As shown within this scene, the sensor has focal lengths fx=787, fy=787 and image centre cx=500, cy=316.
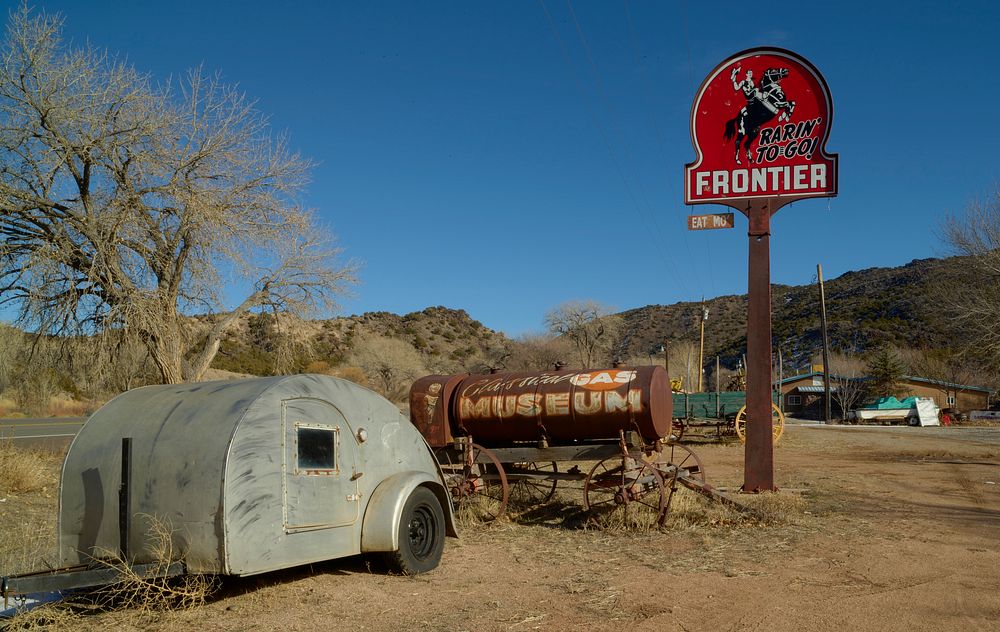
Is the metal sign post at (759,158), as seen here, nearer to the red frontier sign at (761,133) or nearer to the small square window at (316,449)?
the red frontier sign at (761,133)

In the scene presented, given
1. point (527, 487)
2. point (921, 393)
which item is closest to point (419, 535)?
point (527, 487)

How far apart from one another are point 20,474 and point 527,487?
804 cm

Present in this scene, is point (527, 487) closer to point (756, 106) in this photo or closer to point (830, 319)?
point (756, 106)

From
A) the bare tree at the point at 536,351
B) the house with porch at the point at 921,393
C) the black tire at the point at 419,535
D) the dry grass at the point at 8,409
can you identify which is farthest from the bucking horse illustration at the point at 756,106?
the house with porch at the point at 921,393

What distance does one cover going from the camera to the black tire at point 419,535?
756 centimetres

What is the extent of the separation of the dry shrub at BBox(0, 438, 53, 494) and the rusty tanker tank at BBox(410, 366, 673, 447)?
6.27m

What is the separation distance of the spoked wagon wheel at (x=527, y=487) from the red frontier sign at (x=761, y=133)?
551 cm

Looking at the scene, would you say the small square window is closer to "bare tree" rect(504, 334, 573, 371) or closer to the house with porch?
"bare tree" rect(504, 334, 573, 371)

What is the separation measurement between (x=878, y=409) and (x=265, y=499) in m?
46.8

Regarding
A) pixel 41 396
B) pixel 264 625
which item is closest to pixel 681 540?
pixel 264 625

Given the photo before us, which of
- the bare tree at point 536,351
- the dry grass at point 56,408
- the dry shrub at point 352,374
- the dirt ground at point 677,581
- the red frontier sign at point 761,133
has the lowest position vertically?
the dirt ground at point 677,581

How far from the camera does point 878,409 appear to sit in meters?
46.2

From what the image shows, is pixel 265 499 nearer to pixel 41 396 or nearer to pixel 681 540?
pixel 681 540

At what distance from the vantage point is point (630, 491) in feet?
33.5
